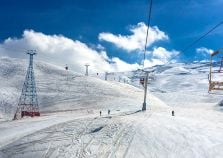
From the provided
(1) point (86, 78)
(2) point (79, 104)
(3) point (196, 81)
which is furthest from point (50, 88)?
(3) point (196, 81)

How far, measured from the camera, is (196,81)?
19838cm


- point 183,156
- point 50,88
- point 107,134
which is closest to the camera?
point 183,156

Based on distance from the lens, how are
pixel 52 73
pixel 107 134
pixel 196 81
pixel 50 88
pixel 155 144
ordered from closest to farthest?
pixel 155 144, pixel 107 134, pixel 50 88, pixel 52 73, pixel 196 81

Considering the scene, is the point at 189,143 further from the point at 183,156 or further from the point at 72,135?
the point at 72,135

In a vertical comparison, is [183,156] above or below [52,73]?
below

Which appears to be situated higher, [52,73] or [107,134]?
[52,73]

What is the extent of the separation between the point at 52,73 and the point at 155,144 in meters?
87.0

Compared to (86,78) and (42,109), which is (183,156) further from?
(86,78)

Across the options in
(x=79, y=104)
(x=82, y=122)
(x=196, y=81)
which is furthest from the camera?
(x=196, y=81)

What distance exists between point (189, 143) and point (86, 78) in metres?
78.1

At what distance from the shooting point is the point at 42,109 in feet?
248

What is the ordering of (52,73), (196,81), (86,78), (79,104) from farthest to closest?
(196,81), (52,73), (86,78), (79,104)

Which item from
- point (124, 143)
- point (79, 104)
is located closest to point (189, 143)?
point (124, 143)

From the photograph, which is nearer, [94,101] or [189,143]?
[189,143]
